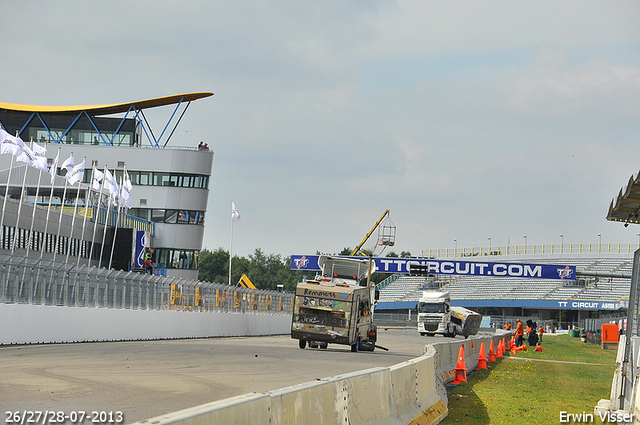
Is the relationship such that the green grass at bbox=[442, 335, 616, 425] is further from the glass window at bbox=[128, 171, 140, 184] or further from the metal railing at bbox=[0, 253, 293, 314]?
the glass window at bbox=[128, 171, 140, 184]

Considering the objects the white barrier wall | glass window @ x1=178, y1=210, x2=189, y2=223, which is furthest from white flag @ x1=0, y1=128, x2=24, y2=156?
glass window @ x1=178, y1=210, x2=189, y2=223

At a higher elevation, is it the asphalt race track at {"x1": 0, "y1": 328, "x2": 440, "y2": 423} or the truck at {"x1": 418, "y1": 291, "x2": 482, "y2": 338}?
the truck at {"x1": 418, "y1": 291, "x2": 482, "y2": 338}

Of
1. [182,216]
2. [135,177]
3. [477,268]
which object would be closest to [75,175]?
[135,177]

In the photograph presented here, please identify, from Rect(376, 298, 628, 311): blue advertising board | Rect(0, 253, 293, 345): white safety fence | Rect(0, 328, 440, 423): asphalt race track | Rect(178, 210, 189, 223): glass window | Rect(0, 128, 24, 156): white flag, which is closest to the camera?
Rect(0, 328, 440, 423): asphalt race track

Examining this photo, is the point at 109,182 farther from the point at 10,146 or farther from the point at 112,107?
the point at 112,107

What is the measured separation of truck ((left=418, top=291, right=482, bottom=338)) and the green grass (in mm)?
34570

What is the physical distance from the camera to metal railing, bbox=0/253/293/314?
2283cm

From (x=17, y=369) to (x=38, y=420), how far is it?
673 centimetres

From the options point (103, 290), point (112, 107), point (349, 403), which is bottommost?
point (349, 403)

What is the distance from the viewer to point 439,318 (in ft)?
196

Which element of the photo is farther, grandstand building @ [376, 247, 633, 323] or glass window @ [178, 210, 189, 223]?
grandstand building @ [376, 247, 633, 323]

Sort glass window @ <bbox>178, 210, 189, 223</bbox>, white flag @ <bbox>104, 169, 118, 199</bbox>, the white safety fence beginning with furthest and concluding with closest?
glass window @ <bbox>178, 210, 189, 223</bbox> < white flag @ <bbox>104, 169, 118, 199</bbox> < the white safety fence

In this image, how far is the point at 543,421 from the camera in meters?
11.9

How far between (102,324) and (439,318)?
36.9 metres
